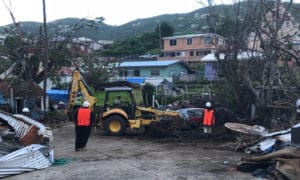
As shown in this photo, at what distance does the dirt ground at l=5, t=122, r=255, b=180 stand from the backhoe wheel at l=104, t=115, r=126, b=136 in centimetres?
71

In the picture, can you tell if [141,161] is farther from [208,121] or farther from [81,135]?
[208,121]

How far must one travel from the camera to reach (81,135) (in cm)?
1461

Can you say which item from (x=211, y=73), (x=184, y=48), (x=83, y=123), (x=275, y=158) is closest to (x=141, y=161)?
(x=83, y=123)

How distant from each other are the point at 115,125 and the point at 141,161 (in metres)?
5.61

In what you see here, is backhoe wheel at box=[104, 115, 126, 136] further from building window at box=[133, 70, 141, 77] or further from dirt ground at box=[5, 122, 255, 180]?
building window at box=[133, 70, 141, 77]


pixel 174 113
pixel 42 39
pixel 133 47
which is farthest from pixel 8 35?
pixel 133 47

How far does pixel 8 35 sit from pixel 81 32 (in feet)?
14.3

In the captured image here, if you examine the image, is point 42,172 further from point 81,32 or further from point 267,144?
point 81,32

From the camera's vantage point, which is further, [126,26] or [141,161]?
[126,26]

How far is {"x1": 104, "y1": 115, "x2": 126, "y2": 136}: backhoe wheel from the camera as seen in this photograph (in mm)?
17969

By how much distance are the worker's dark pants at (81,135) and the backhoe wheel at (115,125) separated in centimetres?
334

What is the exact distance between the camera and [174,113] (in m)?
17.8

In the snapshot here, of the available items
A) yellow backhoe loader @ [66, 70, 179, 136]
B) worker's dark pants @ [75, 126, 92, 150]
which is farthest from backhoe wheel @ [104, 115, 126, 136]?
worker's dark pants @ [75, 126, 92, 150]

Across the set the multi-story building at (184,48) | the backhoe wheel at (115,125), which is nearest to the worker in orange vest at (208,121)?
the backhoe wheel at (115,125)
